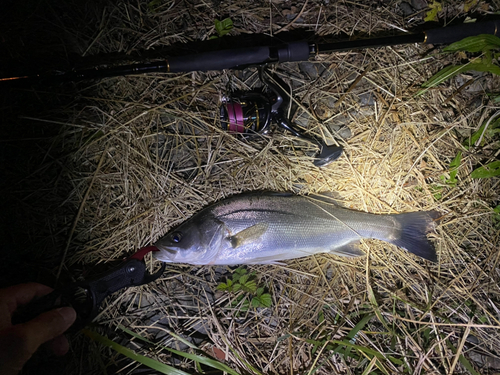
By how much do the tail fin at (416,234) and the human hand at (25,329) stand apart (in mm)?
3113

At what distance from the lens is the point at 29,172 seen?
2969 mm

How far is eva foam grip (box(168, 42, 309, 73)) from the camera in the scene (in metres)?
2.71

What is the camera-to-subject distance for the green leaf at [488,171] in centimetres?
299

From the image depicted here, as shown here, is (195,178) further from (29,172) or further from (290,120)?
(29,172)

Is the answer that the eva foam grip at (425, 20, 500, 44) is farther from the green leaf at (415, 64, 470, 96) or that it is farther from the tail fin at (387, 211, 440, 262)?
the tail fin at (387, 211, 440, 262)

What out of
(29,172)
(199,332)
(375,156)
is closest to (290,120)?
(375,156)

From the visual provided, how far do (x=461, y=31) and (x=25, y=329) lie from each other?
454 centimetres

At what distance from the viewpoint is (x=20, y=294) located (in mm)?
2492

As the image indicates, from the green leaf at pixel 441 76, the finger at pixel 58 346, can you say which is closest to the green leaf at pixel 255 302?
the finger at pixel 58 346

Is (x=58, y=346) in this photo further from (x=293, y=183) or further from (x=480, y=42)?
(x=480, y=42)

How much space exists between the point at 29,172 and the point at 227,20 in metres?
2.58

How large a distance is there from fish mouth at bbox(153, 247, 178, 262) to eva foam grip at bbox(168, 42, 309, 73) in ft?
5.54

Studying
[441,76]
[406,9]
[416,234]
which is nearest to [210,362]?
[416,234]

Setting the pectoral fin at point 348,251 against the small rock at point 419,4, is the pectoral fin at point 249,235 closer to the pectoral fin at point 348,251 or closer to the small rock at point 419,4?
the pectoral fin at point 348,251
